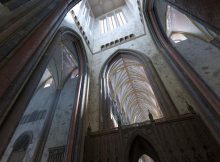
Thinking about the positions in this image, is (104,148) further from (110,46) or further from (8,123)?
(110,46)

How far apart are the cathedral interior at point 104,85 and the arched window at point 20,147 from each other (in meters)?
0.06

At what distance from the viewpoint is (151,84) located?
653cm

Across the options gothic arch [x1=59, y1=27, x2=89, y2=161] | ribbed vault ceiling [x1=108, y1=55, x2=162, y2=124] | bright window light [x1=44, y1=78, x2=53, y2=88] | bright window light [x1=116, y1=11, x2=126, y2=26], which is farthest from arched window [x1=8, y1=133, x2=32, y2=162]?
bright window light [x1=116, y1=11, x2=126, y2=26]

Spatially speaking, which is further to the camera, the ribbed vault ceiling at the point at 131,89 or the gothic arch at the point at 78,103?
the ribbed vault ceiling at the point at 131,89

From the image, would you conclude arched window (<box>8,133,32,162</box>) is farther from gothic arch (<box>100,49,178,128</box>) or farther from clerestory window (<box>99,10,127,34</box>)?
clerestory window (<box>99,10,127,34</box>)

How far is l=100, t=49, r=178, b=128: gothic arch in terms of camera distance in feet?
17.9

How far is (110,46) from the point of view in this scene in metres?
10.4

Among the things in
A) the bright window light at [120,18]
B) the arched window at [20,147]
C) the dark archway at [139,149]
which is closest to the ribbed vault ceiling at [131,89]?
the bright window light at [120,18]

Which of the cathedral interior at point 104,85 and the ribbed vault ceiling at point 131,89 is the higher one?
the ribbed vault ceiling at point 131,89

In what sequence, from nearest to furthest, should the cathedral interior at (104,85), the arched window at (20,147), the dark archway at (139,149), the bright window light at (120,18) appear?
the cathedral interior at (104,85) → the dark archway at (139,149) → the arched window at (20,147) → the bright window light at (120,18)

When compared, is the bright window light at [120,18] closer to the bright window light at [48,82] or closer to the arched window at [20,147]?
the bright window light at [48,82]

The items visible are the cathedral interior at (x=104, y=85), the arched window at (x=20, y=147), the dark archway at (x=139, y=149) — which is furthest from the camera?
the arched window at (x=20, y=147)

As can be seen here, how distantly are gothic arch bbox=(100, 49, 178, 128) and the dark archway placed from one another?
1371 mm

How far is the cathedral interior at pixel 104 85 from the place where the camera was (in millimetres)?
3000
